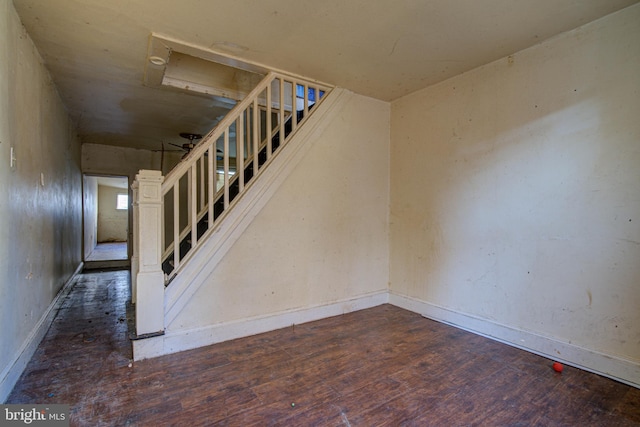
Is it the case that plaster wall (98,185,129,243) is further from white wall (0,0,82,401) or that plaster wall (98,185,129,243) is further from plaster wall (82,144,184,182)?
white wall (0,0,82,401)

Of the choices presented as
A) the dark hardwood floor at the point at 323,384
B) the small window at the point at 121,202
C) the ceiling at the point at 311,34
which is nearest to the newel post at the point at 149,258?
the dark hardwood floor at the point at 323,384

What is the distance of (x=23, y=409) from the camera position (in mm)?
1705

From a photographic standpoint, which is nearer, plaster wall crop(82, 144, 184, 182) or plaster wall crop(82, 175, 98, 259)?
plaster wall crop(82, 144, 184, 182)

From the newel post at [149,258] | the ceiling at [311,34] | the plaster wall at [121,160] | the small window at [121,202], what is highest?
the ceiling at [311,34]

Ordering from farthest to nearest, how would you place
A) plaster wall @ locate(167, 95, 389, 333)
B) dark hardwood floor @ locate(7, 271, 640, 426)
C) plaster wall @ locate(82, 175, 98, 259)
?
1. plaster wall @ locate(82, 175, 98, 259)
2. plaster wall @ locate(167, 95, 389, 333)
3. dark hardwood floor @ locate(7, 271, 640, 426)

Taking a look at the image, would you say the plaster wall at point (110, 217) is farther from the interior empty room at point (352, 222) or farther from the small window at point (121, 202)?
the interior empty room at point (352, 222)

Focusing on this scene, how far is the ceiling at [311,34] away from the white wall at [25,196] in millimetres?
284

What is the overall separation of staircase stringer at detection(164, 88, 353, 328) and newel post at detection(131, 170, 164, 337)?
0.33ft

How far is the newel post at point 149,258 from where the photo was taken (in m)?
2.35

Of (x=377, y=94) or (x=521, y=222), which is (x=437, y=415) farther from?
(x=377, y=94)

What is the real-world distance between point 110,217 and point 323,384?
13295 mm

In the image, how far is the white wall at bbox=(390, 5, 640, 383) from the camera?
2.11 meters

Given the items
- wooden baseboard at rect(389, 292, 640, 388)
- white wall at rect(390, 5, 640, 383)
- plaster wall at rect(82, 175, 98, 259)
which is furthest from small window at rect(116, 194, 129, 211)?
wooden baseboard at rect(389, 292, 640, 388)

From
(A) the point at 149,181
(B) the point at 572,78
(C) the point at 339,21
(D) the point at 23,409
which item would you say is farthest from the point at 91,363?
(B) the point at 572,78
